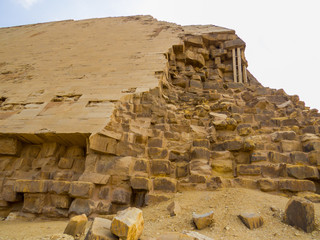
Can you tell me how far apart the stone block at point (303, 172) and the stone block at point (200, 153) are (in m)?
1.28

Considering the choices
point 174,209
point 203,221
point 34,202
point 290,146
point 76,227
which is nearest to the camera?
point 76,227

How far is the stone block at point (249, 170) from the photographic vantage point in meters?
3.55

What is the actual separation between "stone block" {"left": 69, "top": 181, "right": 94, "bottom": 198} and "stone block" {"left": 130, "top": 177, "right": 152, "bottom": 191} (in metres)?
0.60

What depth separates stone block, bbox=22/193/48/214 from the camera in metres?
3.31

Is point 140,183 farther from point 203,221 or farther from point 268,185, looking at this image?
point 268,185

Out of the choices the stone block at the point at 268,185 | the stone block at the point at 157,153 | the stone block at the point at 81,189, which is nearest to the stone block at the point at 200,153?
the stone block at the point at 157,153

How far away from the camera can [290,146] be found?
13.1 feet

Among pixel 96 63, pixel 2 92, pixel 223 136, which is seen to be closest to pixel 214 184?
pixel 223 136

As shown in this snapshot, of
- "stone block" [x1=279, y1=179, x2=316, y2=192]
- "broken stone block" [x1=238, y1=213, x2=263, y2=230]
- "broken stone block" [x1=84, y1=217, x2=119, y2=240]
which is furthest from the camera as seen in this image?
"stone block" [x1=279, y1=179, x2=316, y2=192]

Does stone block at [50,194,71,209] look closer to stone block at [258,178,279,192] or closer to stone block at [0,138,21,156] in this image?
stone block at [0,138,21,156]

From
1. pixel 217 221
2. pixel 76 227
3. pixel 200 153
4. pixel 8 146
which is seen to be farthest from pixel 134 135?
pixel 8 146

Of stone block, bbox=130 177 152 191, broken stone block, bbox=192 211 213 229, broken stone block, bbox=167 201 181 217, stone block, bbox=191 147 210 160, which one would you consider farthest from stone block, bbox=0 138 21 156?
broken stone block, bbox=192 211 213 229

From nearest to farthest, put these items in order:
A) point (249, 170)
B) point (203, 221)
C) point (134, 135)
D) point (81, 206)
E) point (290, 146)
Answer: point (203, 221) < point (81, 206) < point (249, 170) < point (134, 135) < point (290, 146)

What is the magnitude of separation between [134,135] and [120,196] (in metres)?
1.06
